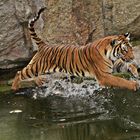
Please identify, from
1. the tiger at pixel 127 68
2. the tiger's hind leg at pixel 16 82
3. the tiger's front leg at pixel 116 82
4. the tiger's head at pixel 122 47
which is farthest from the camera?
the tiger's hind leg at pixel 16 82

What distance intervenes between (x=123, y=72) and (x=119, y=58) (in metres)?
0.63

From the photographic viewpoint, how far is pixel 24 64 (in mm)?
7727

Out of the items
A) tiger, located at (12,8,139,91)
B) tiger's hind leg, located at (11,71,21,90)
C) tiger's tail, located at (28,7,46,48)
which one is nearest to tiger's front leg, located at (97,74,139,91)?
tiger, located at (12,8,139,91)

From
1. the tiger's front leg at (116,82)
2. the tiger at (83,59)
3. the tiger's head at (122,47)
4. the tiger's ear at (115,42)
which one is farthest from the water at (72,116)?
the tiger's ear at (115,42)

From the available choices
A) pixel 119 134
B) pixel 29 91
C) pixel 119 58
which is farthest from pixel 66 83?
pixel 119 134

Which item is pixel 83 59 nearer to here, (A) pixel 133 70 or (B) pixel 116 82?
(B) pixel 116 82

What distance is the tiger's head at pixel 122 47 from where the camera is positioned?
21.3 ft

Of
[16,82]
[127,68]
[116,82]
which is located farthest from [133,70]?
[16,82]

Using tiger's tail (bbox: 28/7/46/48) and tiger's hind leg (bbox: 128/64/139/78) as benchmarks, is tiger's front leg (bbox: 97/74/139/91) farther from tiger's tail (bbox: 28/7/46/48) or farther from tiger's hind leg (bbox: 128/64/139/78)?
tiger's tail (bbox: 28/7/46/48)

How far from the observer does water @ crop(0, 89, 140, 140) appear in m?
5.34

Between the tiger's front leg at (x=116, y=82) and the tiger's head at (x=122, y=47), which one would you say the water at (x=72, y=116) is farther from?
the tiger's head at (x=122, y=47)

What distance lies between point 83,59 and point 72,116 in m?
1.11

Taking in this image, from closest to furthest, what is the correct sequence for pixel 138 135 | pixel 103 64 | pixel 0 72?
pixel 138 135, pixel 103 64, pixel 0 72

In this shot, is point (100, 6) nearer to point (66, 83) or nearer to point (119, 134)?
point (66, 83)
